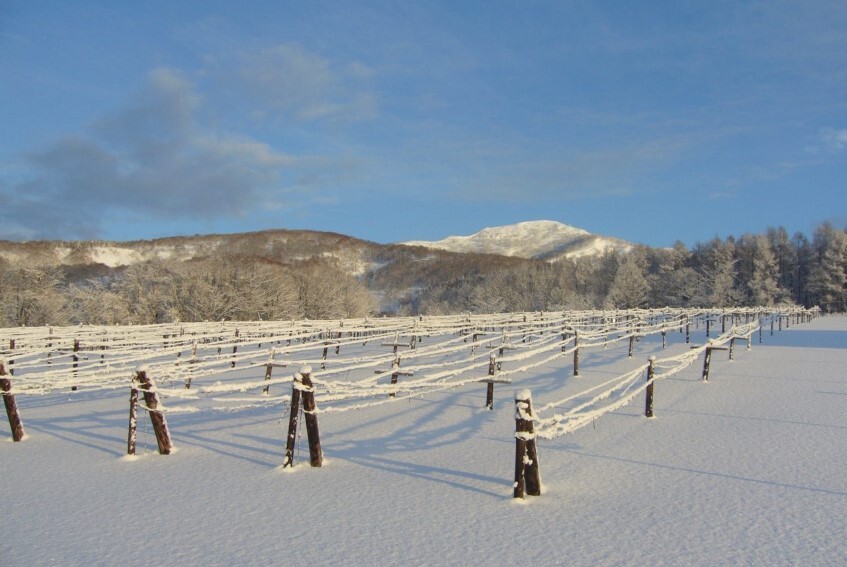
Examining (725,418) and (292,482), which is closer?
(292,482)

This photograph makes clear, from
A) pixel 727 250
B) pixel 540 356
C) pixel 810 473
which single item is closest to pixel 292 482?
pixel 810 473

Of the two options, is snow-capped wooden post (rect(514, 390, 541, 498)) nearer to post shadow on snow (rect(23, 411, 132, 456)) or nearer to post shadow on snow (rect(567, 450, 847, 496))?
post shadow on snow (rect(567, 450, 847, 496))

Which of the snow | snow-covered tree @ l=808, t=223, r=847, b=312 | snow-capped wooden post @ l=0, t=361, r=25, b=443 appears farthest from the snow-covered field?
the snow

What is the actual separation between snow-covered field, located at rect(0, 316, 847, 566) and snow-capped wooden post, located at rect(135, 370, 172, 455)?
0.20 metres

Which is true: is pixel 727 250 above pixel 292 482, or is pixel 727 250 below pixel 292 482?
above

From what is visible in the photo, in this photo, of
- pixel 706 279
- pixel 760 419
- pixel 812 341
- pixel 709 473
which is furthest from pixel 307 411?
pixel 706 279

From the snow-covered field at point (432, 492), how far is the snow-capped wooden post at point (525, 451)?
12 centimetres

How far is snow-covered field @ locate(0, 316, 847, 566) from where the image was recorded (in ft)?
14.1

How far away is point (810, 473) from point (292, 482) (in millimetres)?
5652

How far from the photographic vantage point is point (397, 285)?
187500 millimetres

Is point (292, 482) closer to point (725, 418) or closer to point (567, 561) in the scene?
point (567, 561)

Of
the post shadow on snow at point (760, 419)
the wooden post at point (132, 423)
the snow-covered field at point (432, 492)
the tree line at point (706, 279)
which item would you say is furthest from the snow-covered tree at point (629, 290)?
the wooden post at point (132, 423)

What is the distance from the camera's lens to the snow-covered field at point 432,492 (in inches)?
169

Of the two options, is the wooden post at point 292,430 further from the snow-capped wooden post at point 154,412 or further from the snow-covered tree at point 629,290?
the snow-covered tree at point 629,290
